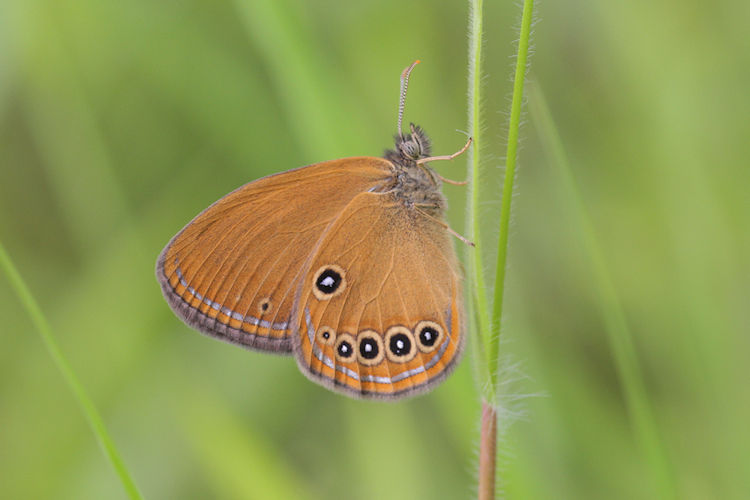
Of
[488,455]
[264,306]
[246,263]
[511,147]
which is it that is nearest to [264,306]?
[264,306]

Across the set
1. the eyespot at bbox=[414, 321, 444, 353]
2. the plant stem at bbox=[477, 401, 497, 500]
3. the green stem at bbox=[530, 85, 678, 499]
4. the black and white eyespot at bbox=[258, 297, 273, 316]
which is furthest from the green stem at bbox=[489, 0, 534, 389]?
the black and white eyespot at bbox=[258, 297, 273, 316]

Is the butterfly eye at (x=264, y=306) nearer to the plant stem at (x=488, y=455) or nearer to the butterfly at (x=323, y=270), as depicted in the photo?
the butterfly at (x=323, y=270)

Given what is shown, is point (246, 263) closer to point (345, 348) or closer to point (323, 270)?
point (323, 270)

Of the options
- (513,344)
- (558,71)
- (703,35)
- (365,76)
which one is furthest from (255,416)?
(703,35)

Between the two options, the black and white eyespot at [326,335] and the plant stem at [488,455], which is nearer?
the plant stem at [488,455]

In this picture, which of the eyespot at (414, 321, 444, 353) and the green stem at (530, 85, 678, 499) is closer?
the green stem at (530, 85, 678, 499)

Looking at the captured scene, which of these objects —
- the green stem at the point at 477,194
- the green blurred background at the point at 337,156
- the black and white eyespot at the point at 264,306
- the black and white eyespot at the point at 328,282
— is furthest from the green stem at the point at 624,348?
the black and white eyespot at the point at 264,306

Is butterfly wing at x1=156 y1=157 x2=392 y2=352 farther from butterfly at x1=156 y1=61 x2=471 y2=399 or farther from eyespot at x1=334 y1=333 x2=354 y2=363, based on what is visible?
eyespot at x1=334 y1=333 x2=354 y2=363
